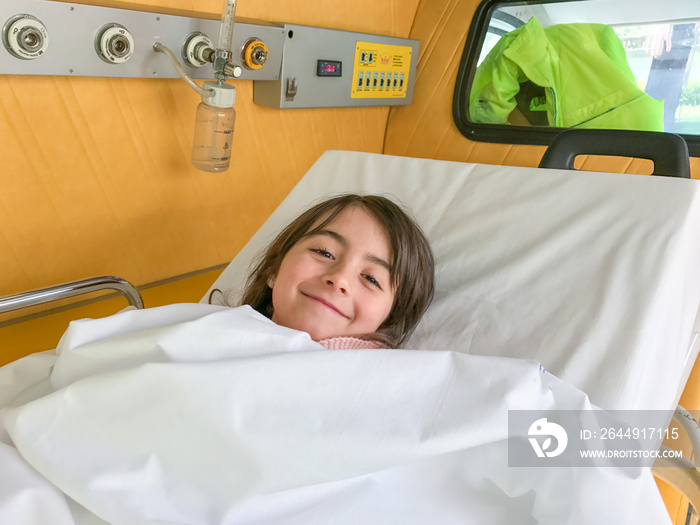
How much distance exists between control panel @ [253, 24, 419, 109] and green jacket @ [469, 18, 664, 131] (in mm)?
300

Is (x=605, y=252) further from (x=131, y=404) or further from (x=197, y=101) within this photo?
(x=197, y=101)

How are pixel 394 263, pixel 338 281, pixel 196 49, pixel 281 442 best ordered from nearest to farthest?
1. pixel 281 442
2. pixel 338 281
3. pixel 394 263
4. pixel 196 49

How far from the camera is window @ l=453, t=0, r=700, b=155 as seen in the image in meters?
1.73

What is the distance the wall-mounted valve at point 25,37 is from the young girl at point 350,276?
624 mm

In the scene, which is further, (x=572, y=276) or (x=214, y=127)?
(x=214, y=127)

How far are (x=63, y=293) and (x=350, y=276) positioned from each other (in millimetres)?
549

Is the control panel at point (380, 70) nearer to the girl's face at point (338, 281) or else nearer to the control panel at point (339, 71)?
the control panel at point (339, 71)

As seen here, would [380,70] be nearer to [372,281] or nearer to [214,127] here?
[214,127]

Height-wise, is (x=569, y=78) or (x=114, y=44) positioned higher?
(x=114, y=44)

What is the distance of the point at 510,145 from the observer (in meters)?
1.98

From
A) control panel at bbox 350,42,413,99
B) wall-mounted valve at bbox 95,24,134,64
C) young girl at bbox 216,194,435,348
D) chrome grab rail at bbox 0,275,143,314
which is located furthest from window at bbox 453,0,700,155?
chrome grab rail at bbox 0,275,143,314

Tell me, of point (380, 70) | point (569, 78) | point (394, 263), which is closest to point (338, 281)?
point (394, 263)

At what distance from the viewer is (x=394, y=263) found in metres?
1.15

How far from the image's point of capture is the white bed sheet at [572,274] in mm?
1004
